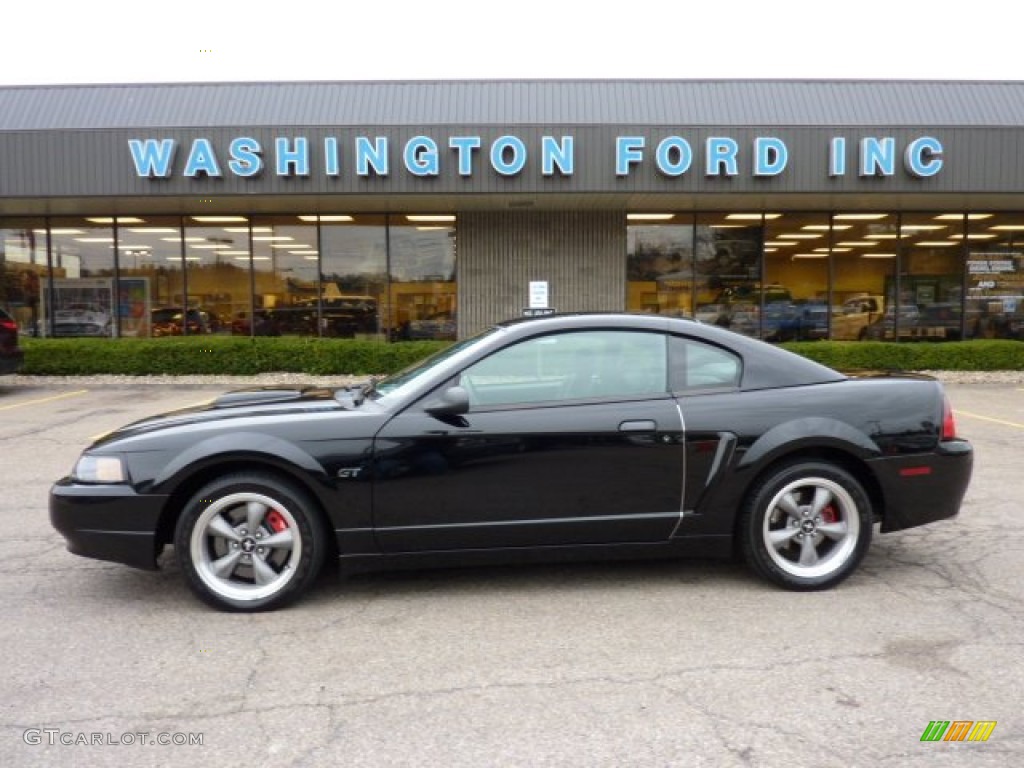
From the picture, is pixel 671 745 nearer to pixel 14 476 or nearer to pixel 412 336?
pixel 14 476

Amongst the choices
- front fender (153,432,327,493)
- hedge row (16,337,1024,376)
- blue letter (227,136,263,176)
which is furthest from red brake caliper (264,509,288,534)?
blue letter (227,136,263,176)

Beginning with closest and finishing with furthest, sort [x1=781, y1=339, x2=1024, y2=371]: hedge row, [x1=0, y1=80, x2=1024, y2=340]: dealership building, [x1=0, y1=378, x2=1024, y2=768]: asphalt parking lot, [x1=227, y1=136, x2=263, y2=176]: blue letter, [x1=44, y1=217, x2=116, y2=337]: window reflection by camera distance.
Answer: [x1=0, y1=378, x2=1024, y2=768]: asphalt parking lot → [x1=227, y1=136, x2=263, y2=176]: blue letter → [x1=0, y1=80, x2=1024, y2=340]: dealership building → [x1=781, y1=339, x2=1024, y2=371]: hedge row → [x1=44, y1=217, x2=116, y2=337]: window reflection

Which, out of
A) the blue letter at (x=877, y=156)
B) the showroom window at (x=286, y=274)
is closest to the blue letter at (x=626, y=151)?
the blue letter at (x=877, y=156)

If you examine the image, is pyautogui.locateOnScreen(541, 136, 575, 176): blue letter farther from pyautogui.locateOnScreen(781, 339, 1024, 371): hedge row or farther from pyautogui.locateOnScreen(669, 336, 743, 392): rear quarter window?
pyautogui.locateOnScreen(669, 336, 743, 392): rear quarter window

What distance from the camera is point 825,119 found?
1647 centimetres

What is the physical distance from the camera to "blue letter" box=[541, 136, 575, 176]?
14.5 meters

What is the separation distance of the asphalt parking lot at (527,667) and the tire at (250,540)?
134mm

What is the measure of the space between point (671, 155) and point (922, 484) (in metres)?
11.1

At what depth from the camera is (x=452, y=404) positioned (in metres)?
4.15

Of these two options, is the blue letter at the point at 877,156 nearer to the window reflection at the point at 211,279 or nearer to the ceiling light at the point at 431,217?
the ceiling light at the point at 431,217

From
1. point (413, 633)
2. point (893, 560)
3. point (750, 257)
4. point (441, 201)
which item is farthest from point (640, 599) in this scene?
point (750, 257)

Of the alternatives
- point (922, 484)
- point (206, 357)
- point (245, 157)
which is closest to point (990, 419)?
point (922, 484)

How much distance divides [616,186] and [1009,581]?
11133 millimetres

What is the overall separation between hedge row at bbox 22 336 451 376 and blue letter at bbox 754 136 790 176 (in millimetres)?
6487
